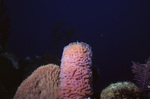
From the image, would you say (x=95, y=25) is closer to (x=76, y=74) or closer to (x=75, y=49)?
(x=75, y=49)

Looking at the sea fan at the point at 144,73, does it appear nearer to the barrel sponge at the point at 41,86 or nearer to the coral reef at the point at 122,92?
the coral reef at the point at 122,92

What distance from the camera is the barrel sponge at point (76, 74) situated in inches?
89.3

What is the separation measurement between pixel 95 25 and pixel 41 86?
8557 centimetres

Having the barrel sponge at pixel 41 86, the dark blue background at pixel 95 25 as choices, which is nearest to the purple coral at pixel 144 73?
the barrel sponge at pixel 41 86

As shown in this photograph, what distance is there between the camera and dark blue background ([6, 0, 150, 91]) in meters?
48.3

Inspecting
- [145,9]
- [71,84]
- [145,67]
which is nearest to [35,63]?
[71,84]

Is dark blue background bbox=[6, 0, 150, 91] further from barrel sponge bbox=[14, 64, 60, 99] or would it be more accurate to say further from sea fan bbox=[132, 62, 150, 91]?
barrel sponge bbox=[14, 64, 60, 99]

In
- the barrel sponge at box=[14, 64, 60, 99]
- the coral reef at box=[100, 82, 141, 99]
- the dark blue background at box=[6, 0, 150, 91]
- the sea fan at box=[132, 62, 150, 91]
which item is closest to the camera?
the coral reef at box=[100, 82, 141, 99]

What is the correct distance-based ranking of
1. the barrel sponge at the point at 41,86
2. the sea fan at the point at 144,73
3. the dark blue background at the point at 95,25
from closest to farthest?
the barrel sponge at the point at 41,86, the sea fan at the point at 144,73, the dark blue background at the point at 95,25

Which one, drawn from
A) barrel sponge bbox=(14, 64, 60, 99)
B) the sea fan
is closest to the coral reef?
barrel sponge bbox=(14, 64, 60, 99)

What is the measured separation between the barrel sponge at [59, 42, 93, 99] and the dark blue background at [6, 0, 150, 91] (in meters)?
37.7

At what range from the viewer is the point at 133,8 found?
70062mm

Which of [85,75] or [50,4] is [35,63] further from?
[50,4]

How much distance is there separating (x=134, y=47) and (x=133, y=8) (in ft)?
101
